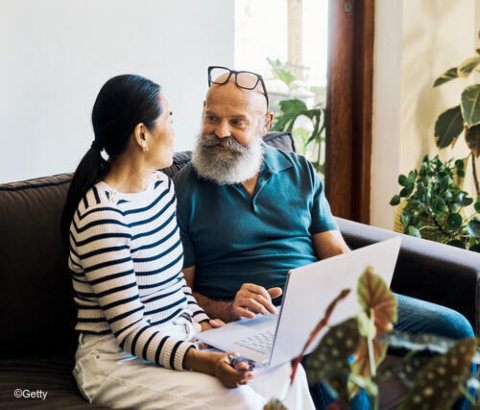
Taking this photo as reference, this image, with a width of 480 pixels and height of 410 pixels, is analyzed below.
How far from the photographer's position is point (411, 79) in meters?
2.88

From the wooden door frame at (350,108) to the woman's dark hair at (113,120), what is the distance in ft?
5.90

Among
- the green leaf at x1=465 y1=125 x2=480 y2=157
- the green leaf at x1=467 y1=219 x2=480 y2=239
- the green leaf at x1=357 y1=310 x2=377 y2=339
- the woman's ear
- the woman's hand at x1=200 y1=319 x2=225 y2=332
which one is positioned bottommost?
the woman's hand at x1=200 y1=319 x2=225 y2=332

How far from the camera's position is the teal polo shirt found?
1.67 meters

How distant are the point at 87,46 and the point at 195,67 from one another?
1.41 feet

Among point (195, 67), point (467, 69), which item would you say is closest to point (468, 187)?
point (467, 69)

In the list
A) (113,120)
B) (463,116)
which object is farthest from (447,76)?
(113,120)

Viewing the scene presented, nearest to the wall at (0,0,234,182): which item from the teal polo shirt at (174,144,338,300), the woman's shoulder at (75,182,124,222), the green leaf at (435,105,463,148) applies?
the teal polo shirt at (174,144,338,300)

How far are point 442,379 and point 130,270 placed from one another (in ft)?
2.69

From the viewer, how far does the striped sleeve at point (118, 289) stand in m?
1.23

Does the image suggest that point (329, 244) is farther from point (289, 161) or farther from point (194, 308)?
point (194, 308)

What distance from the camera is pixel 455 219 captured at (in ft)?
7.63

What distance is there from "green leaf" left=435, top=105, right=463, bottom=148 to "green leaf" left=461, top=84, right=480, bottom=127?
0.13 meters

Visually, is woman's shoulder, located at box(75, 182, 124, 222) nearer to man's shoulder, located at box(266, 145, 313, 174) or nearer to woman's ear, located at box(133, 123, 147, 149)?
woman's ear, located at box(133, 123, 147, 149)

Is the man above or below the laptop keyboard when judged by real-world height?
above
